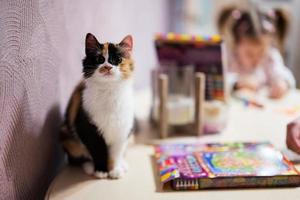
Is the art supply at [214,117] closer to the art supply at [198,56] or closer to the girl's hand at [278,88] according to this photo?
the art supply at [198,56]

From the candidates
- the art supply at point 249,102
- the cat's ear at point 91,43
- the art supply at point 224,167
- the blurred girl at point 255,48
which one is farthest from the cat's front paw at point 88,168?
the blurred girl at point 255,48

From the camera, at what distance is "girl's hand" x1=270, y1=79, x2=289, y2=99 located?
1187 mm

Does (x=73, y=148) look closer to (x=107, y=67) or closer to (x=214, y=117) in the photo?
(x=107, y=67)

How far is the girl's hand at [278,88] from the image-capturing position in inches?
46.7

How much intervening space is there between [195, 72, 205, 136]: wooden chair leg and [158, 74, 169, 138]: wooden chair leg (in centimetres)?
7

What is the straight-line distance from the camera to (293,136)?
0.76 metres

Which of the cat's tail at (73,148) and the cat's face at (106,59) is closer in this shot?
the cat's face at (106,59)

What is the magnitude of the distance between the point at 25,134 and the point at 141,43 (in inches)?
31.9

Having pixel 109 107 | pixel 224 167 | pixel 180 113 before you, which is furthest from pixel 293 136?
pixel 109 107

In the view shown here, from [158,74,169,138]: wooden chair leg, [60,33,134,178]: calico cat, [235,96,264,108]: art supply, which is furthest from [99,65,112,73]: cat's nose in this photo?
[235,96,264,108]: art supply

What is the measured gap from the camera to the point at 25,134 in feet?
2.12

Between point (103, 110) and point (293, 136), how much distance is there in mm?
401

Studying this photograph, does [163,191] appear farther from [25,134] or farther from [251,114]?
[251,114]

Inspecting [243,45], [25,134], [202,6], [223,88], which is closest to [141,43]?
[243,45]
